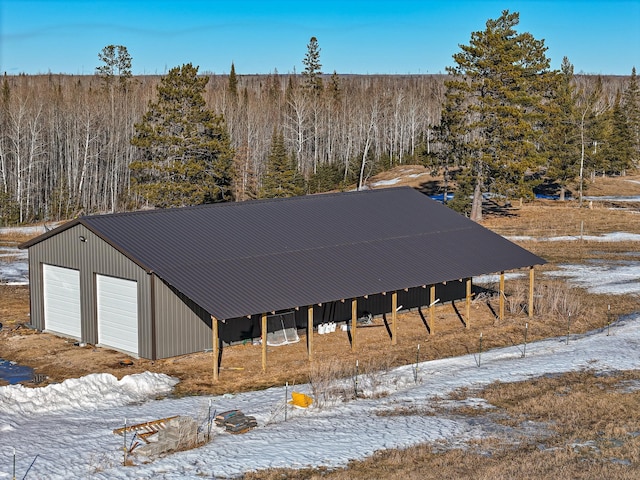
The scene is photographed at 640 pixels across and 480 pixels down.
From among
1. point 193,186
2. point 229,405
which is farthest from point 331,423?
point 193,186

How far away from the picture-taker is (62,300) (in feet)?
90.7

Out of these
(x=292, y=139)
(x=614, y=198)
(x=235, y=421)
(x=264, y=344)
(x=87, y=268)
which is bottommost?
(x=235, y=421)

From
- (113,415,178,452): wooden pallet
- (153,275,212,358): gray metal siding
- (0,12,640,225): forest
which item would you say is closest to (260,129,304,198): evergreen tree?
(0,12,640,225): forest

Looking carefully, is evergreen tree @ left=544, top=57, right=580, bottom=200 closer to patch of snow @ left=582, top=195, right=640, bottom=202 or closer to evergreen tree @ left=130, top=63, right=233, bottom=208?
patch of snow @ left=582, top=195, right=640, bottom=202

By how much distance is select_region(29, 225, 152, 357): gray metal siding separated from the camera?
24375 mm

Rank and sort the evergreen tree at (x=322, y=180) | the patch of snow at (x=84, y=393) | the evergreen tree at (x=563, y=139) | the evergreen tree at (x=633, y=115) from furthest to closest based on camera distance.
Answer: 1. the evergreen tree at (x=633, y=115)
2. the evergreen tree at (x=322, y=180)
3. the evergreen tree at (x=563, y=139)
4. the patch of snow at (x=84, y=393)

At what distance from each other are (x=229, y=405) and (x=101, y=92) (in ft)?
267

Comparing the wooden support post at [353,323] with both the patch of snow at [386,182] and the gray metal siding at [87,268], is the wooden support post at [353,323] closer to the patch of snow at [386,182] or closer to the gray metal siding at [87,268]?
the gray metal siding at [87,268]

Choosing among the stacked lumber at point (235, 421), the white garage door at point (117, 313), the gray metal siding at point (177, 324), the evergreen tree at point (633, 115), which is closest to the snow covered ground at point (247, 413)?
the stacked lumber at point (235, 421)

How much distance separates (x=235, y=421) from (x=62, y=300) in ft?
39.9

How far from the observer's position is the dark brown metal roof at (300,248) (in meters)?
24.1

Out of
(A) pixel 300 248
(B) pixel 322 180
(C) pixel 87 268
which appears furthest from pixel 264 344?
(B) pixel 322 180

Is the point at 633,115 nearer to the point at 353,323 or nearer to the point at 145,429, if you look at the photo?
the point at 353,323

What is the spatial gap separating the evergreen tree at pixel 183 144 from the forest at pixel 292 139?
3.6 inches
